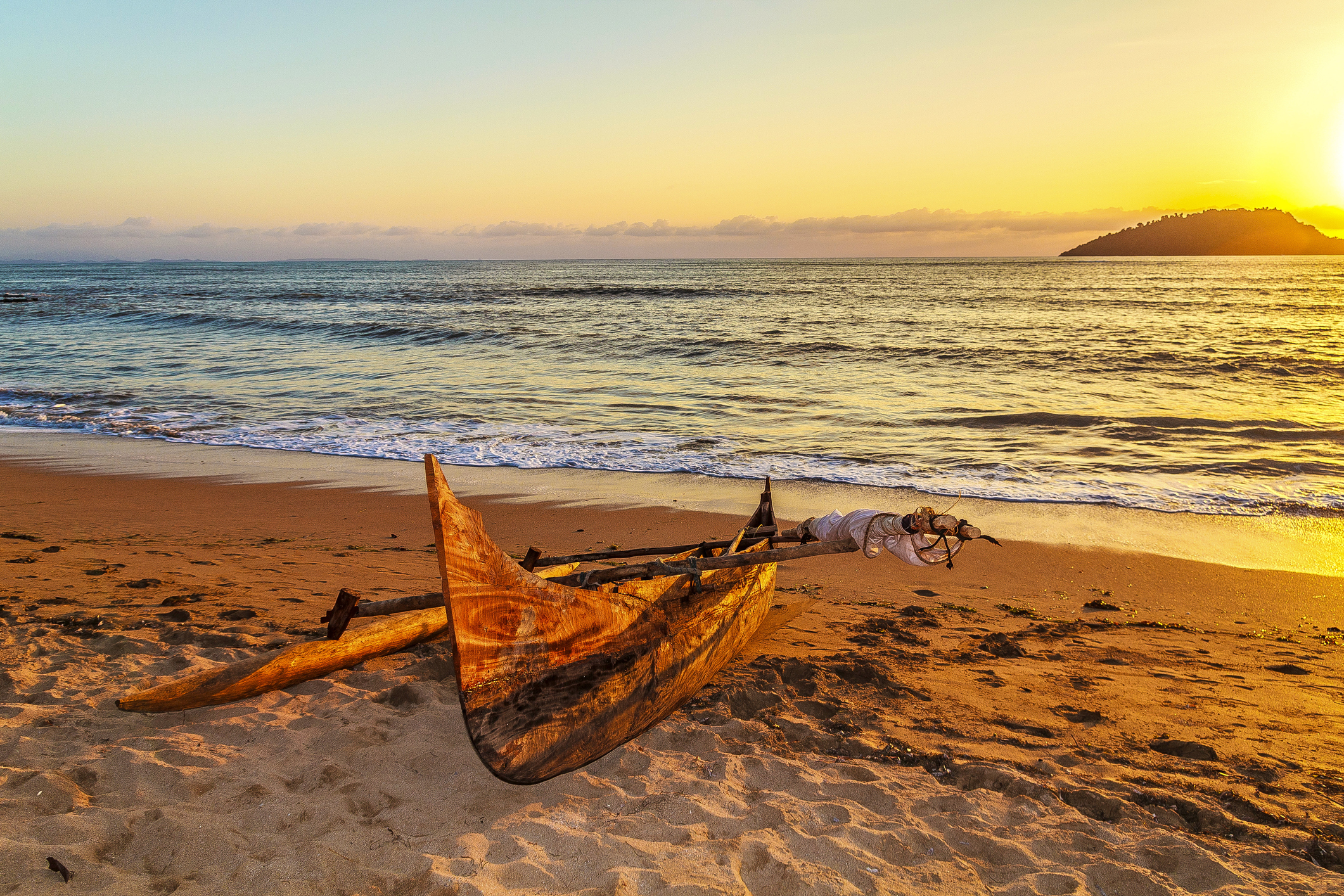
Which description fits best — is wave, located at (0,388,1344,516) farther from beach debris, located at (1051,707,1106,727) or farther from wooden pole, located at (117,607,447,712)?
wooden pole, located at (117,607,447,712)

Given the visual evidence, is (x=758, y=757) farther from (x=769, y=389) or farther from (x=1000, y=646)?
(x=769, y=389)

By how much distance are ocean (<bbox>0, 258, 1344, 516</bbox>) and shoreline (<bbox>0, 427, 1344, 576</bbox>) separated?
0.44 m

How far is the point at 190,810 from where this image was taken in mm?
3129

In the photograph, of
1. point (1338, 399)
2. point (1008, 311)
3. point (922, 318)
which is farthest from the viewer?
point (1008, 311)

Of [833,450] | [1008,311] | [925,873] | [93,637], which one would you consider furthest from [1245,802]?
[1008,311]

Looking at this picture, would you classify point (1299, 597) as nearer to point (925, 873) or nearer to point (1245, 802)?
point (1245, 802)

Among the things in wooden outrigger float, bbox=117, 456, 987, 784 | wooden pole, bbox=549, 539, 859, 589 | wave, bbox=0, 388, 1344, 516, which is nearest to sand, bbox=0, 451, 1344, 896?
wooden outrigger float, bbox=117, 456, 987, 784

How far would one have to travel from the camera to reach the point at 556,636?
3.31 m

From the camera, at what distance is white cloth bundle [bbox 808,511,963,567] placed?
4.20 meters

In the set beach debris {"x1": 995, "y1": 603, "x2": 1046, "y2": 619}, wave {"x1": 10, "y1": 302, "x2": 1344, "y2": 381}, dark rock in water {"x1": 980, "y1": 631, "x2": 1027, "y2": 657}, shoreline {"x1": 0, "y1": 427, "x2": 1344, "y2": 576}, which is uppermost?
wave {"x1": 10, "y1": 302, "x2": 1344, "y2": 381}

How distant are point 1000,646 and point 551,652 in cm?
366

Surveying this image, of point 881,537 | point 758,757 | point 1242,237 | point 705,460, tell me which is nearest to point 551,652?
point 758,757

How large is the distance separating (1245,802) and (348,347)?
86.1ft

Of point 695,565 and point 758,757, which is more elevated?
point 695,565
